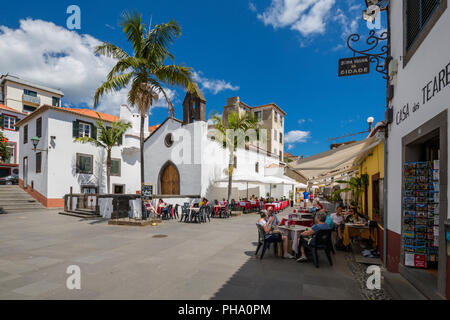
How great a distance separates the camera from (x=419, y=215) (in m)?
5.12

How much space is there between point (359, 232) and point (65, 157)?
22884mm

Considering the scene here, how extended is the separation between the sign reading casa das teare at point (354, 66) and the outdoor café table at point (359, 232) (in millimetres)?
4709

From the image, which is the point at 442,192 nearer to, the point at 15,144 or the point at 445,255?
the point at 445,255

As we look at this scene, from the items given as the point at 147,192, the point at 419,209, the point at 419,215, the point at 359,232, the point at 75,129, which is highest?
the point at 75,129

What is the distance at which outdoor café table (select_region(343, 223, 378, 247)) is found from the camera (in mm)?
8008

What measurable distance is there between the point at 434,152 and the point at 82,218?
17.2m

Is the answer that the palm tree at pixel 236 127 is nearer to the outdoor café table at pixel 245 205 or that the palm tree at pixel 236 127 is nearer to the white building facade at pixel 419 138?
the outdoor café table at pixel 245 205

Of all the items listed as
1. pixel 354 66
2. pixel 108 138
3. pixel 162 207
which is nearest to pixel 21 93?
pixel 108 138

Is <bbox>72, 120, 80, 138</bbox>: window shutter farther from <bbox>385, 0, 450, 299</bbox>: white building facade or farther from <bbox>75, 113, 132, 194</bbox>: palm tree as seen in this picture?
<bbox>385, 0, 450, 299</bbox>: white building facade

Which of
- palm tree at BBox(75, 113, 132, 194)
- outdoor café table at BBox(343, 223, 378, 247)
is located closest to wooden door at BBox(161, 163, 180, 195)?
palm tree at BBox(75, 113, 132, 194)

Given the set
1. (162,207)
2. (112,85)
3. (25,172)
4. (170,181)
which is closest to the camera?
(112,85)

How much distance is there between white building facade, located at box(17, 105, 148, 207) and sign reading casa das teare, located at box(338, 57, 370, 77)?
68.8 feet

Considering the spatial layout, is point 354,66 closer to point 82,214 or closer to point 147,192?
point 147,192

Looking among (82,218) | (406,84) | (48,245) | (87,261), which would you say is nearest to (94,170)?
(82,218)
